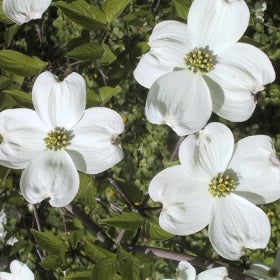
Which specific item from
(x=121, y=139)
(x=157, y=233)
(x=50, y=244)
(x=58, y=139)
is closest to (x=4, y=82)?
(x=58, y=139)

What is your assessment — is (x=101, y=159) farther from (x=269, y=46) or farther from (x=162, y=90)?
(x=269, y=46)

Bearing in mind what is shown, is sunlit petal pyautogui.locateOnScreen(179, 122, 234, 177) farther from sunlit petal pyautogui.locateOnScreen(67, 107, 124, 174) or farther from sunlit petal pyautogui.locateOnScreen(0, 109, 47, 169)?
sunlit petal pyautogui.locateOnScreen(0, 109, 47, 169)

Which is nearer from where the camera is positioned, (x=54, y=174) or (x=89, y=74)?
(x=54, y=174)

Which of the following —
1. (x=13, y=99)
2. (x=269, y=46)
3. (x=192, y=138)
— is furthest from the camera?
(x=269, y=46)

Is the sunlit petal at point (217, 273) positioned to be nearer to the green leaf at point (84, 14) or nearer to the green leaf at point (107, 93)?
the green leaf at point (107, 93)

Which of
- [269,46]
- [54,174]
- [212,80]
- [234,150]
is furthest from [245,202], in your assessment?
[269,46]
